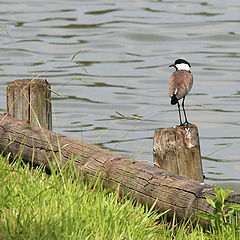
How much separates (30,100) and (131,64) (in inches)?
412

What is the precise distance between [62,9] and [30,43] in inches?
186

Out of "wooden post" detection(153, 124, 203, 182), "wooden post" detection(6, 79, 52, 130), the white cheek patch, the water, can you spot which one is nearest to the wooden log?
"wooden post" detection(153, 124, 203, 182)

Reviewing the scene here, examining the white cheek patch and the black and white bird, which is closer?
the black and white bird

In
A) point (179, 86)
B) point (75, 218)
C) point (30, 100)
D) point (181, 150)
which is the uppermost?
point (179, 86)

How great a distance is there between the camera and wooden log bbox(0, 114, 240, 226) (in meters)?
5.07

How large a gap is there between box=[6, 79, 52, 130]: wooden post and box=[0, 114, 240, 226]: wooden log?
1.96 ft

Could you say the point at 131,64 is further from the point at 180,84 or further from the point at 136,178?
the point at 136,178

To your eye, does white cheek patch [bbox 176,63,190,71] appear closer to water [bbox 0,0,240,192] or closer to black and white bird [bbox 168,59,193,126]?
black and white bird [bbox 168,59,193,126]

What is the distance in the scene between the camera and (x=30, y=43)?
1911cm

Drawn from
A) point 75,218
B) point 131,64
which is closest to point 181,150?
point 75,218

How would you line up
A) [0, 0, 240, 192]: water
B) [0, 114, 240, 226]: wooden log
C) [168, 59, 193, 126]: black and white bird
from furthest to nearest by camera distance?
[0, 0, 240, 192]: water, [168, 59, 193, 126]: black and white bird, [0, 114, 240, 226]: wooden log

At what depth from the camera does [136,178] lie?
5.46 meters

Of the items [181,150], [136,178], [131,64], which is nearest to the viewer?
[136,178]

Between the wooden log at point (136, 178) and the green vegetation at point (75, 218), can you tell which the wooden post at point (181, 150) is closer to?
the wooden log at point (136, 178)
